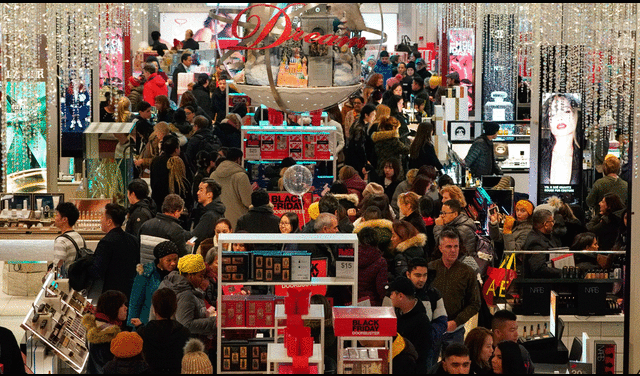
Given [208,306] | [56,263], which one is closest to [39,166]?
Result: [56,263]

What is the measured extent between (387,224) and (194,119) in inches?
200

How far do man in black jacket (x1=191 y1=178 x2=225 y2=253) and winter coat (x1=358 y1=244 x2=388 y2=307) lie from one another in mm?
1590

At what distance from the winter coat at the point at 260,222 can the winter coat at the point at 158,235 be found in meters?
0.68

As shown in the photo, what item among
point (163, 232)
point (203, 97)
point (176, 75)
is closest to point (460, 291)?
point (163, 232)

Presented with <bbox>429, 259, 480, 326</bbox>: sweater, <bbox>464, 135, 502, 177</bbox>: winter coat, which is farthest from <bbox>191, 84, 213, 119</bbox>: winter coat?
<bbox>429, 259, 480, 326</bbox>: sweater

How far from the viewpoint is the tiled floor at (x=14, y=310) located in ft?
29.1

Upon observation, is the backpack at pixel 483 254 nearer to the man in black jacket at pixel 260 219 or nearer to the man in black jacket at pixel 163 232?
the man in black jacket at pixel 260 219

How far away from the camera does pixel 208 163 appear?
33.9 ft

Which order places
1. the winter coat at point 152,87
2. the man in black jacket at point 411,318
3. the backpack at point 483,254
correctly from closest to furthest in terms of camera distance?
the man in black jacket at point 411,318
the backpack at point 483,254
the winter coat at point 152,87

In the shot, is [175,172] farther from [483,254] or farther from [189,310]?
[189,310]

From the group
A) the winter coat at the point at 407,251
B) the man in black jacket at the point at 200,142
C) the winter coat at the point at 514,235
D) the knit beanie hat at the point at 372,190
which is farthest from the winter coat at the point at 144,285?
the man in black jacket at the point at 200,142

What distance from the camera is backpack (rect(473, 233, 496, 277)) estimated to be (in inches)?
305

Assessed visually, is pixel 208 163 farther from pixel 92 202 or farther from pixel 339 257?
pixel 339 257

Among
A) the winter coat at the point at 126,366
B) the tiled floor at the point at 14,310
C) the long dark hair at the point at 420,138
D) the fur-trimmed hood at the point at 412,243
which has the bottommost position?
the tiled floor at the point at 14,310
